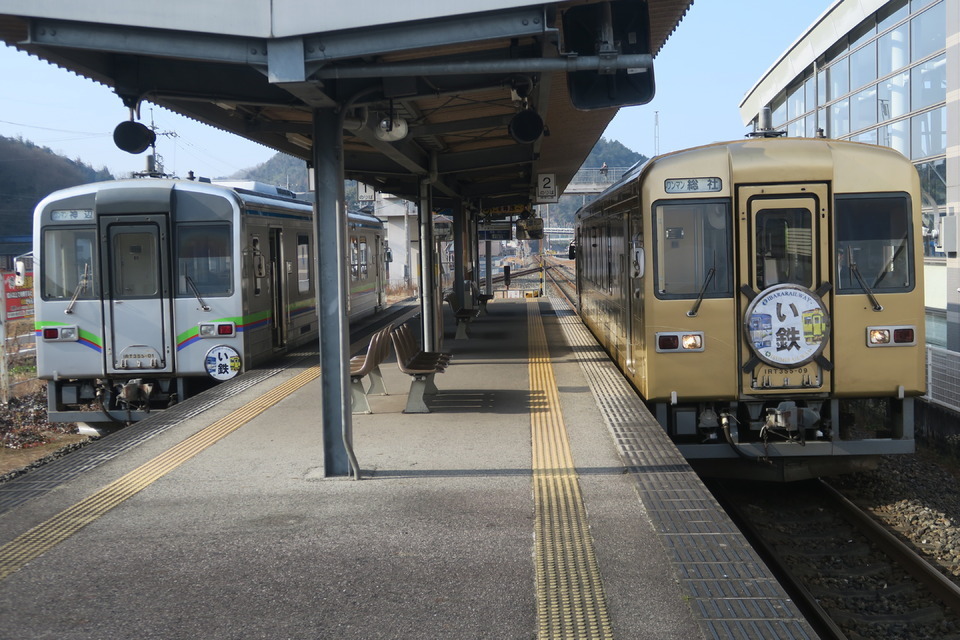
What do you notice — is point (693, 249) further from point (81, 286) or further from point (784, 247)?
point (81, 286)

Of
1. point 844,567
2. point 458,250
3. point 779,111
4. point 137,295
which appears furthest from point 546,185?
point 779,111

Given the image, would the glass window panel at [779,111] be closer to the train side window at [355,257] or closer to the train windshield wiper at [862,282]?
the train side window at [355,257]

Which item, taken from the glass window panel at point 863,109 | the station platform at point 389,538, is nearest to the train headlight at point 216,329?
the station platform at point 389,538

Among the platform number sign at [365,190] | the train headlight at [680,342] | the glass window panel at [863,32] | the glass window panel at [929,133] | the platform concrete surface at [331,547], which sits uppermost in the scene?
the glass window panel at [863,32]

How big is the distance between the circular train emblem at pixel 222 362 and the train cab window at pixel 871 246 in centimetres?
733

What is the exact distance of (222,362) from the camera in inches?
464

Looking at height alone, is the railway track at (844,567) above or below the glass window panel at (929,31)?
below

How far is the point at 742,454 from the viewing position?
811 centimetres

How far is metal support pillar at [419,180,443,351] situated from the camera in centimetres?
1316

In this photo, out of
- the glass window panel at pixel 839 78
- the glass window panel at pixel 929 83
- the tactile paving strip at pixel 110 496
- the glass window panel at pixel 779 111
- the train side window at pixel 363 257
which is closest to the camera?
the tactile paving strip at pixel 110 496

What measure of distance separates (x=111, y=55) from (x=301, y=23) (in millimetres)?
A: 2042

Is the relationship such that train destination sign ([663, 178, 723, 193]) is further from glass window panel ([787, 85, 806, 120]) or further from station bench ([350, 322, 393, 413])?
glass window panel ([787, 85, 806, 120])

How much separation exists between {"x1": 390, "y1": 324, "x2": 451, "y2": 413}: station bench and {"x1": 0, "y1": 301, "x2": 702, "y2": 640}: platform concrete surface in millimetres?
883

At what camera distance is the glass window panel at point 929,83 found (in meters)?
17.9
